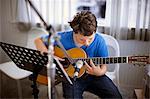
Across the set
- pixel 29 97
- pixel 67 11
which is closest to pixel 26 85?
pixel 29 97

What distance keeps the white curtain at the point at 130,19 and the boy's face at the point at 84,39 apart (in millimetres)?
482

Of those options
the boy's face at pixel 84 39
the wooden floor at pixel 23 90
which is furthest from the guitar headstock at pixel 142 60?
the wooden floor at pixel 23 90

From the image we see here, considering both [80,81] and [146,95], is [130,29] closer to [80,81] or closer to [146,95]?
[146,95]

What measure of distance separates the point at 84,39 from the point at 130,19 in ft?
2.01

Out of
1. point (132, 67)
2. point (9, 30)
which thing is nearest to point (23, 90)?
point (9, 30)

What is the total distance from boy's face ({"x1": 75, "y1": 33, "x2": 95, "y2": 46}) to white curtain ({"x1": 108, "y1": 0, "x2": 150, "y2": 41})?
0.48 m

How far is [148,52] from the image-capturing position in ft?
6.72

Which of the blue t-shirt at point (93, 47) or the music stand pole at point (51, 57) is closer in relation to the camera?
the music stand pole at point (51, 57)

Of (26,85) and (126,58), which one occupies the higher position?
(126,58)

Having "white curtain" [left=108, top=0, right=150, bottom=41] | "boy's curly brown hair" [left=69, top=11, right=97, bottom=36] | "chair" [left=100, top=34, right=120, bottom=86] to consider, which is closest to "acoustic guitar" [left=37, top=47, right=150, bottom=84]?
"boy's curly brown hair" [left=69, top=11, right=97, bottom=36]

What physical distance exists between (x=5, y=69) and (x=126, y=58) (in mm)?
982

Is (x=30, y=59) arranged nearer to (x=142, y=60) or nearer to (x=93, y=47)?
(x=93, y=47)

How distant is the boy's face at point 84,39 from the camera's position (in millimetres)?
Answer: 1585

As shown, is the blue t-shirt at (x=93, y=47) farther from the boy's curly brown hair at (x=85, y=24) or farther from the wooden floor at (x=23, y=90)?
the wooden floor at (x=23, y=90)
